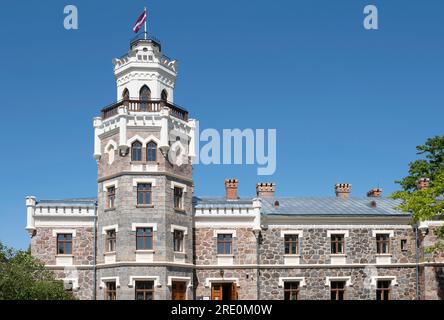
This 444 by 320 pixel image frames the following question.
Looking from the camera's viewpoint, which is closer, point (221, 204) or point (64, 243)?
point (64, 243)

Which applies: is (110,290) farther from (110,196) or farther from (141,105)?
(141,105)

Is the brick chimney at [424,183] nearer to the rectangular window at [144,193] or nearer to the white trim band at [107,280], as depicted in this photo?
the rectangular window at [144,193]

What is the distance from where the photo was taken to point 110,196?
32219 mm

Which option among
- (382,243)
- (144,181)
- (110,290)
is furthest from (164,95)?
(382,243)

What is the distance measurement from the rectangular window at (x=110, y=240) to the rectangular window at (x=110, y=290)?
177 centimetres

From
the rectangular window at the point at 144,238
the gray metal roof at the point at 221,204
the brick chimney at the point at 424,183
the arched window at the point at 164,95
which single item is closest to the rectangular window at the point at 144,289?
the rectangular window at the point at 144,238

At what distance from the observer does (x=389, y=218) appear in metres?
35.7

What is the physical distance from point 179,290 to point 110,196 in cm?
639

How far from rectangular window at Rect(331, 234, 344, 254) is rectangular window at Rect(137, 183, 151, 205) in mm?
11625

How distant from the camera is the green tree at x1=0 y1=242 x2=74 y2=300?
2606cm

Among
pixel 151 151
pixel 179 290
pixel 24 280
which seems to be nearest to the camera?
pixel 24 280
